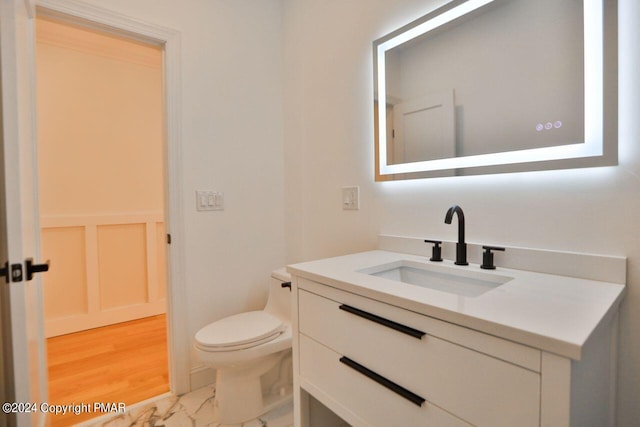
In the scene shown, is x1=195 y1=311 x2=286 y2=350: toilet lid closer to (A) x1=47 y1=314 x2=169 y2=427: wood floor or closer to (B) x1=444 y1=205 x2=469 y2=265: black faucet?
(A) x1=47 y1=314 x2=169 y2=427: wood floor

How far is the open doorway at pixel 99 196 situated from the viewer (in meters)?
2.56

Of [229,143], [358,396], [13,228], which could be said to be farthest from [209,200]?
[358,396]

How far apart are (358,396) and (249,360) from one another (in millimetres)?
719

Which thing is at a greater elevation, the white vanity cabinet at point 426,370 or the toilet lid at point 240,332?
the white vanity cabinet at point 426,370

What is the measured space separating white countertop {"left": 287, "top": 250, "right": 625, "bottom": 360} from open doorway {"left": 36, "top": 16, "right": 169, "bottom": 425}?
201cm

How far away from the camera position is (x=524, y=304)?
A: 73 cm

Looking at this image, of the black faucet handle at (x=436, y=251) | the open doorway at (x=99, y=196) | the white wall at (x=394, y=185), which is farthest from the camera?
the open doorway at (x=99, y=196)

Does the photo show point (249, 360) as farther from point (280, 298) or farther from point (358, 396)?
point (358, 396)

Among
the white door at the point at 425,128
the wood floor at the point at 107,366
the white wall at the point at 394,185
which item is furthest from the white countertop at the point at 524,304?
the wood floor at the point at 107,366

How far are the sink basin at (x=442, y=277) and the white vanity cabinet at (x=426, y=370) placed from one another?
0.81ft

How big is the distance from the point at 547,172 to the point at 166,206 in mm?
1829

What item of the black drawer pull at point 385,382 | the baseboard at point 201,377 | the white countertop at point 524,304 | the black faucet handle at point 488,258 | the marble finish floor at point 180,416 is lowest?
the marble finish floor at point 180,416

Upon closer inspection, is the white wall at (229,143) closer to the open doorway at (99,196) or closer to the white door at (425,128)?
the open doorway at (99,196)

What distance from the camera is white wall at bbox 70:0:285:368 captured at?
184 cm
